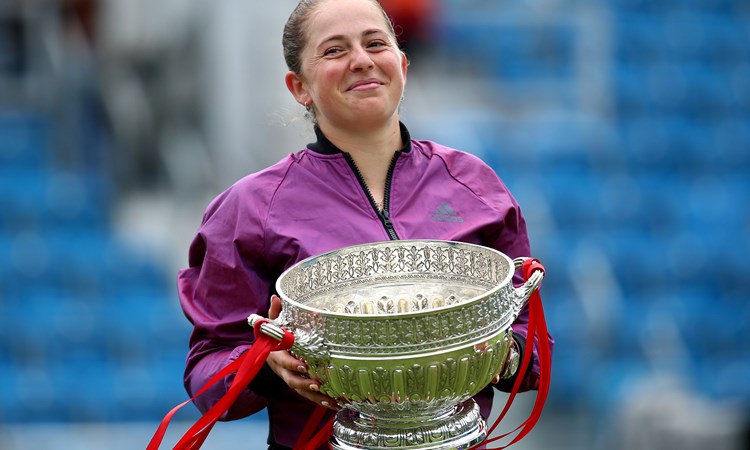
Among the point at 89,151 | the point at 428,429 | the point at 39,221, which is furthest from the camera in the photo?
the point at 89,151

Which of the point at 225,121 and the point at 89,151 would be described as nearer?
the point at 225,121

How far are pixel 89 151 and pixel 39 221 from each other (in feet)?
1.83

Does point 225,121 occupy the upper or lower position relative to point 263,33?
lower

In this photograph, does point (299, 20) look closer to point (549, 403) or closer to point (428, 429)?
point (428, 429)

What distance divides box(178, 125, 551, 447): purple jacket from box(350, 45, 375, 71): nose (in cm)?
13

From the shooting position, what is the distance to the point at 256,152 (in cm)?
471

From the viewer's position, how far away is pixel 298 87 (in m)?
1.83

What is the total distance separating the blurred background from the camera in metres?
4.29

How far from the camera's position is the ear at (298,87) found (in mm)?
1818

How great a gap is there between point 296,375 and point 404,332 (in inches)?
6.9

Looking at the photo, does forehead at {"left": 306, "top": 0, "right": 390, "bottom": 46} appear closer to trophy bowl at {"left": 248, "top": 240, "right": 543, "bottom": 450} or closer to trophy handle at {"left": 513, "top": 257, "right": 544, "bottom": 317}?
trophy bowl at {"left": 248, "top": 240, "right": 543, "bottom": 450}

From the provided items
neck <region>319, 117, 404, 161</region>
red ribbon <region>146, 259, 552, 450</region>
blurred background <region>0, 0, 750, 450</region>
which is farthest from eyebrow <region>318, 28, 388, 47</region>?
blurred background <region>0, 0, 750, 450</region>

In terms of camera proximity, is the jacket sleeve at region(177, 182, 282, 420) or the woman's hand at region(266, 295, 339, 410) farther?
the jacket sleeve at region(177, 182, 282, 420)

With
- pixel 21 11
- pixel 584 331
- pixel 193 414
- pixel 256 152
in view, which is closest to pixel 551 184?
pixel 584 331
